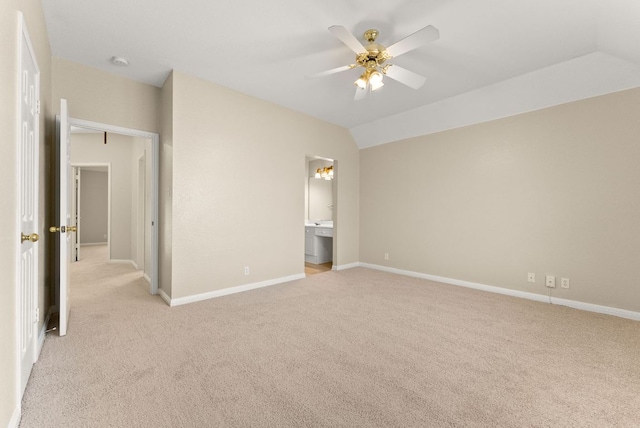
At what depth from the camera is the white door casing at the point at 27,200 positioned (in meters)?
1.58

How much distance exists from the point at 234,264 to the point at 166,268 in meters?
0.79

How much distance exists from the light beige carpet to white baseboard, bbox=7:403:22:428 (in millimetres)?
44

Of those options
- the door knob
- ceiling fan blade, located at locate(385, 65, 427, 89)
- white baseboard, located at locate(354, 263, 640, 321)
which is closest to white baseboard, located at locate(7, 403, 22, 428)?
the door knob

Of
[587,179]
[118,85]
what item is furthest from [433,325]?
[118,85]

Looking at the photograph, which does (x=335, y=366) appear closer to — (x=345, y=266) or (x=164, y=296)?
(x=164, y=296)

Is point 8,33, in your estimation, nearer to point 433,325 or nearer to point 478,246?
point 433,325

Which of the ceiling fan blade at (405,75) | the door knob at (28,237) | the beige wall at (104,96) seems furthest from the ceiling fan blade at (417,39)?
the beige wall at (104,96)

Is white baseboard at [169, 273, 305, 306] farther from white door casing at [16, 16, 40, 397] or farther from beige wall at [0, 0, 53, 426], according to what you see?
beige wall at [0, 0, 53, 426]

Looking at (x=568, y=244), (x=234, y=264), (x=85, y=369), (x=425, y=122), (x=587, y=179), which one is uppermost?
(x=425, y=122)

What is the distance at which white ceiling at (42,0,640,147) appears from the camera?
218cm

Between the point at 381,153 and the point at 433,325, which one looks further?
the point at 381,153

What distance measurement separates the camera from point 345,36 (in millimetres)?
2074

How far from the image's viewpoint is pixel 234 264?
12.2 feet

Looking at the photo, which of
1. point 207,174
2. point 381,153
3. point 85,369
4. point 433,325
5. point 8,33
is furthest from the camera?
point 381,153
